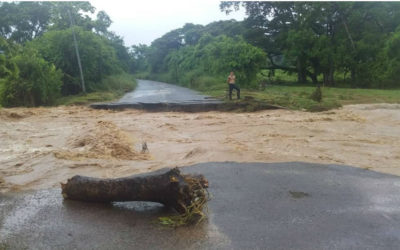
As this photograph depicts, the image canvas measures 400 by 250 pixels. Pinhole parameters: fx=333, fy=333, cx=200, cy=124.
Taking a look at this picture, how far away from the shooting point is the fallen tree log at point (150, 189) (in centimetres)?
388

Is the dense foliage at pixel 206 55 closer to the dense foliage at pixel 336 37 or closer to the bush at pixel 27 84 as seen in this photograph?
the dense foliage at pixel 336 37

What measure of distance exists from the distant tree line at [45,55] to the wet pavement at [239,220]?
3214mm

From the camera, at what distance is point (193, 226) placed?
372 cm

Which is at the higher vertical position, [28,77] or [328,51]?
[328,51]

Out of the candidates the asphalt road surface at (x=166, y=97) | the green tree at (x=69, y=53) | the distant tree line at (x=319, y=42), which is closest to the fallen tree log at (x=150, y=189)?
the asphalt road surface at (x=166, y=97)

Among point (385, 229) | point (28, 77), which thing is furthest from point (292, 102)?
point (28, 77)

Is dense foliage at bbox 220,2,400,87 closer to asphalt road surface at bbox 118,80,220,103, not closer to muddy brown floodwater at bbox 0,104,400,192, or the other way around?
A: asphalt road surface at bbox 118,80,220,103

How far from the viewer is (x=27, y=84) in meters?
18.5

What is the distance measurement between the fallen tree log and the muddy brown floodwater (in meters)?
1.41

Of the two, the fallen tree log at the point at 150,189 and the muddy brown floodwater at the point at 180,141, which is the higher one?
the fallen tree log at the point at 150,189

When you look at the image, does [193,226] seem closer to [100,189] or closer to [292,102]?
[100,189]

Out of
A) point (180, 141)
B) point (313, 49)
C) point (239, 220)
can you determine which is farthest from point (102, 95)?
point (239, 220)

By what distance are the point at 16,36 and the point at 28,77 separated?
103 ft

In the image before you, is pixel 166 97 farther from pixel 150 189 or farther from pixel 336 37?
pixel 336 37
